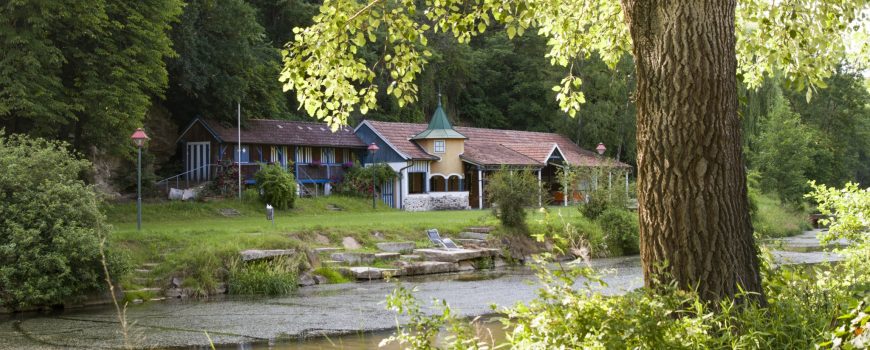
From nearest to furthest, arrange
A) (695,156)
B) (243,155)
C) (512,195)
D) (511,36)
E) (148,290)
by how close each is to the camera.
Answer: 1. (695,156)
2. (511,36)
3. (148,290)
4. (512,195)
5. (243,155)

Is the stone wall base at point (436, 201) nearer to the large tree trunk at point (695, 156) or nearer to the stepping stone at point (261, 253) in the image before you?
the stepping stone at point (261, 253)

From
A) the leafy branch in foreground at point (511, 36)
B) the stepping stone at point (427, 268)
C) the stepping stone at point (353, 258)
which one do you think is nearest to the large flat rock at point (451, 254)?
the stepping stone at point (427, 268)

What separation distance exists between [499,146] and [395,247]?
25541 mm

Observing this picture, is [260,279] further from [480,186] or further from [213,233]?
[480,186]

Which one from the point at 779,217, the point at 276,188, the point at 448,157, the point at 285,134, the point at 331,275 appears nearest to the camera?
the point at 331,275

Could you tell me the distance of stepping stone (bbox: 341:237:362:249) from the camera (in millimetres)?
22375

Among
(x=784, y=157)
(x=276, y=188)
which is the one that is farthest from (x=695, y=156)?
(x=784, y=157)

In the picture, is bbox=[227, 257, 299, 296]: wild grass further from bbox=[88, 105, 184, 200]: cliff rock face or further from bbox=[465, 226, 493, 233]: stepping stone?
bbox=[88, 105, 184, 200]: cliff rock face

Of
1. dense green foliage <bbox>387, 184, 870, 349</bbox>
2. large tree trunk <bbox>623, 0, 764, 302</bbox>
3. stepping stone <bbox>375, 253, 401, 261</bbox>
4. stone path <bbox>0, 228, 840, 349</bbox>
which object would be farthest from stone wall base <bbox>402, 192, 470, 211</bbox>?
dense green foliage <bbox>387, 184, 870, 349</bbox>

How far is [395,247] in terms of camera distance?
22766 millimetres

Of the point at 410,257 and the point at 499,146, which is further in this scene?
the point at 499,146

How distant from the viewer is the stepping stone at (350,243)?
22.4 metres

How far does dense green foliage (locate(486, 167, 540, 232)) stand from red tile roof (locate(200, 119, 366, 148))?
11951 mm

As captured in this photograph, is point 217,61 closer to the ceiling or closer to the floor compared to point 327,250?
closer to the ceiling
